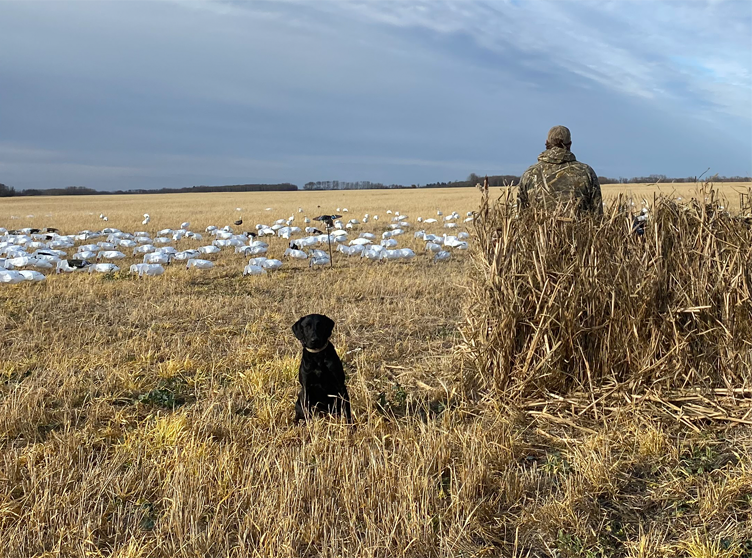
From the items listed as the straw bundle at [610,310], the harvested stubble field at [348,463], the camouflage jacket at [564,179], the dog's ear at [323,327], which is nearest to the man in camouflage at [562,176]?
the camouflage jacket at [564,179]

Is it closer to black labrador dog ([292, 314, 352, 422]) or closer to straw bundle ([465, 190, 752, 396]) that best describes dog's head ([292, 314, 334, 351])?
black labrador dog ([292, 314, 352, 422])

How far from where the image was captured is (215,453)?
3.36m

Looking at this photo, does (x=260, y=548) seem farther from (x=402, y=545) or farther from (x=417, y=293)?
(x=417, y=293)

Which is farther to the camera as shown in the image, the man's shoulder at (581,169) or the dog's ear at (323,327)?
the man's shoulder at (581,169)

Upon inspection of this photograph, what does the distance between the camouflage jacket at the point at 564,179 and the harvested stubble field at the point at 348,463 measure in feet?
3.85

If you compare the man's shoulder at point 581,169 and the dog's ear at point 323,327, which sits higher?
the man's shoulder at point 581,169

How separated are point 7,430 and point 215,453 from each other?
1599 millimetres

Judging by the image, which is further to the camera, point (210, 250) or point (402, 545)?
point (210, 250)

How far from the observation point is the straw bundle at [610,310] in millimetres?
4117

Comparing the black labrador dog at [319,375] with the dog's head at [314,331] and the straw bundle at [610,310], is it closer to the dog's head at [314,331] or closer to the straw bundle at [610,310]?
the dog's head at [314,331]

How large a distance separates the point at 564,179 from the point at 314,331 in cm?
302

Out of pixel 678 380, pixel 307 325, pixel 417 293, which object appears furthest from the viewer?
pixel 417 293

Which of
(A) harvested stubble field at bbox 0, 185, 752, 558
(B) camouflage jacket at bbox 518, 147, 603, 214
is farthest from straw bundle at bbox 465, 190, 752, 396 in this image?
(B) camouflage jacket at bbox 518, 147, 603, 214

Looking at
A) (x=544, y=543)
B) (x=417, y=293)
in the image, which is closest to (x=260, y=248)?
(x=417, y=293)
